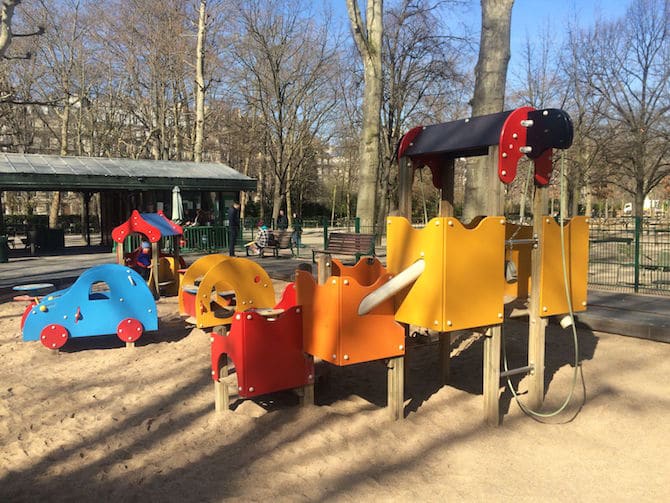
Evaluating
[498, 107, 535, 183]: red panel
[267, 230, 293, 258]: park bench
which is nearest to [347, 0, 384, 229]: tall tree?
[267, 230, 293, 258]: park bench

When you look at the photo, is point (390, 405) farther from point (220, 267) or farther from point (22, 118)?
point (22, 118)

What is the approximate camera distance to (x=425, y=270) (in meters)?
4.46

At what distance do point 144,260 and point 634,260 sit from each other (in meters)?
9.17

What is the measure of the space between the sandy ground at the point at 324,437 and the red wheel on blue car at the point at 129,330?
30 cm

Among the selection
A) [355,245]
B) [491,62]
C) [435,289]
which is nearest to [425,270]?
[435,289]

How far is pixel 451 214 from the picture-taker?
6.09 metres

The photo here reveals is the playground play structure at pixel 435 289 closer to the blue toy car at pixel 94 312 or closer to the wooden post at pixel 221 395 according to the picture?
the wooden post at pixel 221 395

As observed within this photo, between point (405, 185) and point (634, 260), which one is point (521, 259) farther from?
point (634, 260)

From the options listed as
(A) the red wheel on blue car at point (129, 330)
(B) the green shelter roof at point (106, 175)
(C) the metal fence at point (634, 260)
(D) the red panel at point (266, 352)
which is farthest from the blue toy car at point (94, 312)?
(B) the green shelter roof at point (106, 175)

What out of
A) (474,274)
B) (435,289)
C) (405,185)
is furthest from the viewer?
(405,185)

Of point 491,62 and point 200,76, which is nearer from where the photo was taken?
point 491,62

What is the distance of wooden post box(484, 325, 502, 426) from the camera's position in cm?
484

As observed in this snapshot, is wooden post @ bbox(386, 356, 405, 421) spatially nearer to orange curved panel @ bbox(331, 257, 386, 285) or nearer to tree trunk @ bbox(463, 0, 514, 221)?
orange curved panel @ bbox(331, 257, 386, 285)

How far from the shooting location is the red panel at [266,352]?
190 inches
